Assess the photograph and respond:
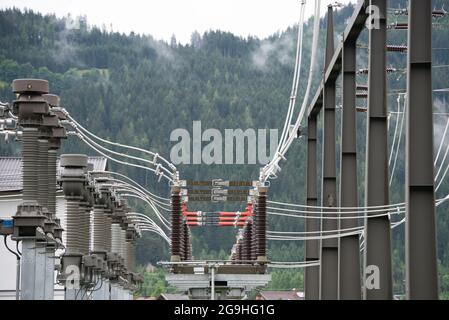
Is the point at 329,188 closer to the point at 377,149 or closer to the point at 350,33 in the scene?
the point at 350,33

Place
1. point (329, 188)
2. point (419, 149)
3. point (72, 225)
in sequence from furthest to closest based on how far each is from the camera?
1. point (329, 188)
2. point (72, 225)
3. point (419, 149)

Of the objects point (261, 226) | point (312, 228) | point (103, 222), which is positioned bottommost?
point (261, 226)

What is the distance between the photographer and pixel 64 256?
34.1 meters

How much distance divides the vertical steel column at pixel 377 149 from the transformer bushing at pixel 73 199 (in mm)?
7213

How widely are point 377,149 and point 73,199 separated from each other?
823 centimetres

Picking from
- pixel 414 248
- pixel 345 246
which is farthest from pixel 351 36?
pixel 414 248

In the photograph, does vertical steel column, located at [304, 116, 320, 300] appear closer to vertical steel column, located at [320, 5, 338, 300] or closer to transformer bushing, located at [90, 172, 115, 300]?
vertical steel column, located at [320, 5, 338, 300]

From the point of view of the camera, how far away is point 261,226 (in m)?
37.1

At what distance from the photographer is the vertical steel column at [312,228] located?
54.4 meters

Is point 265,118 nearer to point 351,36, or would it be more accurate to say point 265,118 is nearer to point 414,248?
point 351,36

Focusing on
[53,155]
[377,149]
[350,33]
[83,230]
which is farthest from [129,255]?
[377,149]

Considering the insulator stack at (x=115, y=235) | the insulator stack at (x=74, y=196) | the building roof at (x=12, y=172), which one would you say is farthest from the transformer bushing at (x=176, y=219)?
the building roof at (x=12, y=172)

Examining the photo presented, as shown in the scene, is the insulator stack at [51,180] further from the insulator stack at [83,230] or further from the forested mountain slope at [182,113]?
the forested mountain slope at [182,113]
